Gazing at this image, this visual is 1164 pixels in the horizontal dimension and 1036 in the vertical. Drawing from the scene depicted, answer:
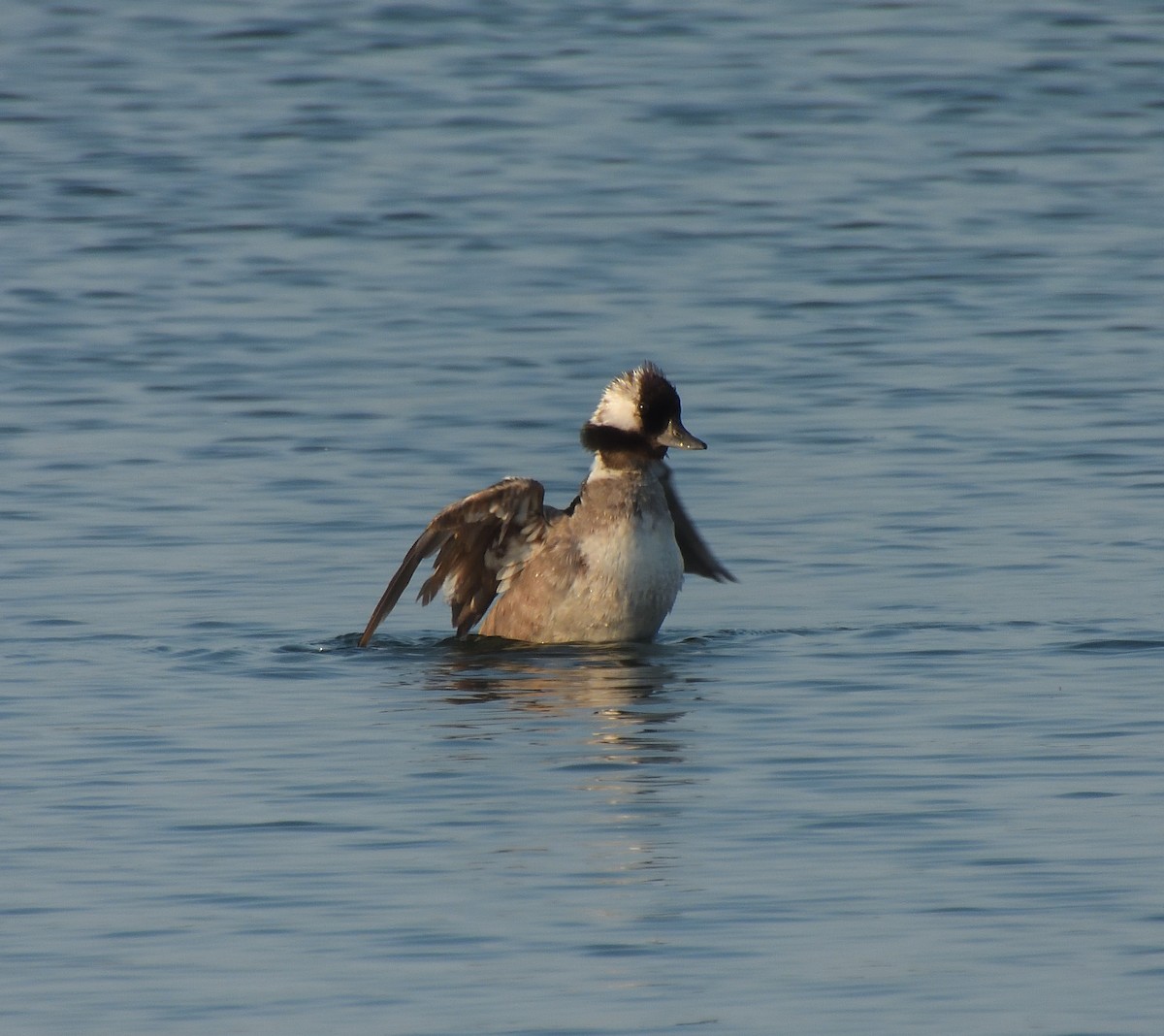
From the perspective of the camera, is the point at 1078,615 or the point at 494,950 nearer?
the point at 494,950

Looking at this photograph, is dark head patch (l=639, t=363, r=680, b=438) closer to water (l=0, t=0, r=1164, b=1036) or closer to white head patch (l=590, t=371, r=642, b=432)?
white head patch (l=590, t=371, r=642, b=432)

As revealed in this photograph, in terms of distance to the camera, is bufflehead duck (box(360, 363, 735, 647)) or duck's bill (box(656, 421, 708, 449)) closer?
bufflehead duck (box(360, 363, 735, 647))

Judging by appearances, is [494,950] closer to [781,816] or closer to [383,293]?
[781,816]

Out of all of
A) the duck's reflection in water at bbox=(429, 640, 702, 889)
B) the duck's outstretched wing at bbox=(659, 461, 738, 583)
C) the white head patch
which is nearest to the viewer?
the duck's reflection in water at bbox=(429, 640, 702, 889)

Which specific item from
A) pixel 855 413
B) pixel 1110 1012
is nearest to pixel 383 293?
pixel 855 413

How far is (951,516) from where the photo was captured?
13727 millimetres

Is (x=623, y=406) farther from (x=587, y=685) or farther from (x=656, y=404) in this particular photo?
(x=587, y=685)

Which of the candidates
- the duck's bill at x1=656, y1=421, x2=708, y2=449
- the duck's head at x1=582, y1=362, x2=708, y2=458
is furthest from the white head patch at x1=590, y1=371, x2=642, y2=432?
the duck's bill at x1=656, y1=421, x2=708, y2=449

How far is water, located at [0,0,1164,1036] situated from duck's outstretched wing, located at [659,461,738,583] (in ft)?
0.80

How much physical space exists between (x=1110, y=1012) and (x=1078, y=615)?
5.07 meters

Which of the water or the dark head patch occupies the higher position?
the dark head patch

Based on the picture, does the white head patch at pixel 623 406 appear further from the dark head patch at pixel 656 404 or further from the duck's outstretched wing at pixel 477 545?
the duck's outstretched wing at pixel 477 545

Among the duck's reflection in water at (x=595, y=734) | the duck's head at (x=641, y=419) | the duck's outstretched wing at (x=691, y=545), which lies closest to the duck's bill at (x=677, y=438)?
the duck's head at (x=641, y=419)

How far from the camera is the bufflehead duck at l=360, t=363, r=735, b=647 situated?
1178 centimetres
